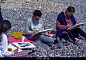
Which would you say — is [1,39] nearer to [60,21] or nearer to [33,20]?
[33,20]

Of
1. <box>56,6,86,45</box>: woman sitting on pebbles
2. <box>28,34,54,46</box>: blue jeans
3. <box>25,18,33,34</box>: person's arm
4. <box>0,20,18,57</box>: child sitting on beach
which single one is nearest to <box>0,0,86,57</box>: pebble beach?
<box>28,34,54,46</box>: blue jeans

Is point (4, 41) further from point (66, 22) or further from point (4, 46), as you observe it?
point (66, 22)

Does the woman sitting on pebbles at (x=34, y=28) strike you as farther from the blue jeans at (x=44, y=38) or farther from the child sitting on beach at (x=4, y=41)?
the child sitting on beach at (x=4, y=41)

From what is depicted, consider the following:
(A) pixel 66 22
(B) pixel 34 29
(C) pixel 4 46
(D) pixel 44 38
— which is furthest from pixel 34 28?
(C) pixel 4 46

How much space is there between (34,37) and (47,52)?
0.81 meters

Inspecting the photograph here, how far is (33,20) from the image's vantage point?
7035mm

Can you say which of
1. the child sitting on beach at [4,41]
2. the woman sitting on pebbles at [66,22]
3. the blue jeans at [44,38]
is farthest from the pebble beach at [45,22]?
the child sitting on beach at [4,41]

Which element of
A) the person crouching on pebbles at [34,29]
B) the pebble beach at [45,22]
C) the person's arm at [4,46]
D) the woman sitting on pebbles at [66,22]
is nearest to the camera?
the person's arm at [4,46]

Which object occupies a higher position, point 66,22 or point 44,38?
point 66,22

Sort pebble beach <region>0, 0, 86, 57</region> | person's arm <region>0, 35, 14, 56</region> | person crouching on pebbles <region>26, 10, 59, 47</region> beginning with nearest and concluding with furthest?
1. person's arm <region>0, 35, 14, 56</region>
2. pebble beach <region>0, 0, 86, 57</region>
3. person crouching on pebbles <region>26, 10, 59, 47</region>

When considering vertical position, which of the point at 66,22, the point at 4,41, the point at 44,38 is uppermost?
the point at 66,22

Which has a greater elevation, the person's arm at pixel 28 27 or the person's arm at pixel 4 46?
the person's arm at pixel 28 27

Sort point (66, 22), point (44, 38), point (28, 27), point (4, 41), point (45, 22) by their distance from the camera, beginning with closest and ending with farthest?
point (4, 41), point (28, 27), point (44, 38), point (66, 22), point (45, 22)

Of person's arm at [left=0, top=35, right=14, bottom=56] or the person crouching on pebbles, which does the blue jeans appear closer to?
the person crouching on pebbles
